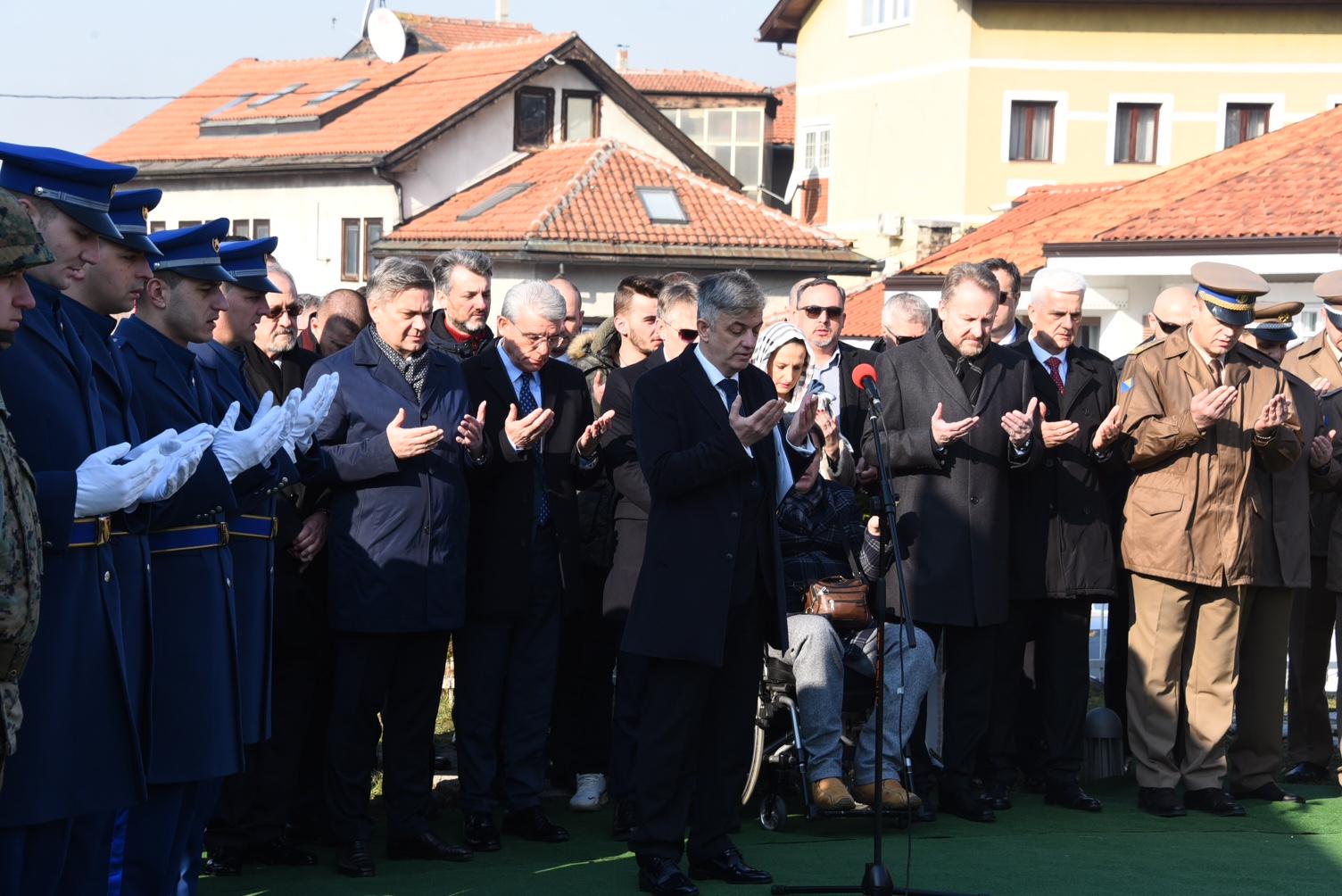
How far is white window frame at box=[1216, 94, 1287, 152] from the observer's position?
37.3 m

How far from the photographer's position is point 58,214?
4.39 meters

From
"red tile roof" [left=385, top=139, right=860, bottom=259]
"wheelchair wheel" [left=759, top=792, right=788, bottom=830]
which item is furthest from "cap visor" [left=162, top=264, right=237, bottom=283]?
"red tile roof" [left=385, top=139, right=860, bottom=259]

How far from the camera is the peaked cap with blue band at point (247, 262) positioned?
19.7ft

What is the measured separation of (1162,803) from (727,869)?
2395 mm

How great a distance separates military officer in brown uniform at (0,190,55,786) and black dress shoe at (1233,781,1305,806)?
19.4 ft

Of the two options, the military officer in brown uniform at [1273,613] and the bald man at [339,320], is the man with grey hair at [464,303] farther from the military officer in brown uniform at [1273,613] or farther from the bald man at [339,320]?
the military officer in brown uniform at [1273,613]

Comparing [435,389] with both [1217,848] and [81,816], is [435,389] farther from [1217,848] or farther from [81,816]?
[1217,848]

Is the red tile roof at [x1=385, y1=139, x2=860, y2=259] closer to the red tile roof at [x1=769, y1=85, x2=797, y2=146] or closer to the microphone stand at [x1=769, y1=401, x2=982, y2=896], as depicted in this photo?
the red tile roof at [x1=769, y1=85, x2=797, y2=146]

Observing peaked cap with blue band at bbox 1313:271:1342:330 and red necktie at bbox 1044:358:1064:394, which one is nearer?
red necktie at bbox 1044:358:1064:394

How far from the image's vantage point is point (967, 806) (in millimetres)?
7492

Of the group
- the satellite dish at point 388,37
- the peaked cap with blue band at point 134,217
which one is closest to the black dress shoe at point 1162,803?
the peaked cap with blue band at point 134,217

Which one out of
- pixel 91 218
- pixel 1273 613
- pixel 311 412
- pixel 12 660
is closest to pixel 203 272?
pixel 311 412

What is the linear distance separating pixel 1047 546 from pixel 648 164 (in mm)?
28894

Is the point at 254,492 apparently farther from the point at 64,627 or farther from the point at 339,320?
the point at 339,320
